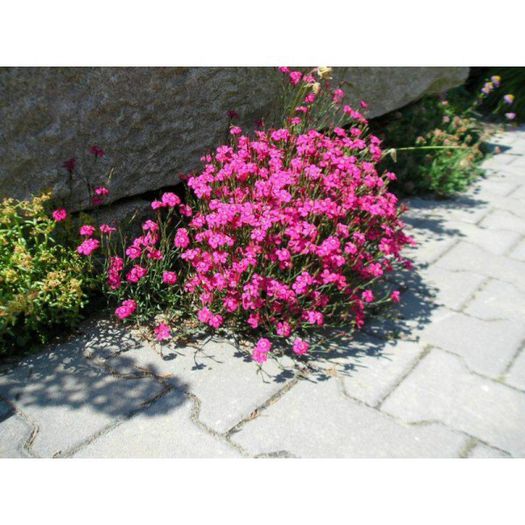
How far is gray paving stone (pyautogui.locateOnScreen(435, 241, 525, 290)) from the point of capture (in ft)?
12.5

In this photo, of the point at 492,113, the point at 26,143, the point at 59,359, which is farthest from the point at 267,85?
the point at 492,113

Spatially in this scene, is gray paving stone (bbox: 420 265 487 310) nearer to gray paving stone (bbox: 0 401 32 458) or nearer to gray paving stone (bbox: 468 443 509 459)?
gray paving stone (bbox: 468 443 509 459)

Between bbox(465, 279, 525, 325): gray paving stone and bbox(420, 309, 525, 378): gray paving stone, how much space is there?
65mm

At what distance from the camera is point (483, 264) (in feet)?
13.0

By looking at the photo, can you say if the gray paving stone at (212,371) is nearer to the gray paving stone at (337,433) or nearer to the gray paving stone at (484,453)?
the gray paving stone at (337,433)

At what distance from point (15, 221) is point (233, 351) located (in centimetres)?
126

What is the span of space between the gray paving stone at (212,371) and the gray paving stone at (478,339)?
89 centimetres

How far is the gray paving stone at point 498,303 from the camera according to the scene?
339 cm

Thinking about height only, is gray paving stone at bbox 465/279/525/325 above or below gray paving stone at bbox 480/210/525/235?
below

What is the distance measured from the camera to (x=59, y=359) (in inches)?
113

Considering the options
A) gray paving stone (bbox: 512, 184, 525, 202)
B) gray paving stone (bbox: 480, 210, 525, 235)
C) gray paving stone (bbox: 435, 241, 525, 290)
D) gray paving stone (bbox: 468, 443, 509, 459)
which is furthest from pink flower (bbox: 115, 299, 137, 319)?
gray paving stone (bbox: 512, 184, 525, 202)

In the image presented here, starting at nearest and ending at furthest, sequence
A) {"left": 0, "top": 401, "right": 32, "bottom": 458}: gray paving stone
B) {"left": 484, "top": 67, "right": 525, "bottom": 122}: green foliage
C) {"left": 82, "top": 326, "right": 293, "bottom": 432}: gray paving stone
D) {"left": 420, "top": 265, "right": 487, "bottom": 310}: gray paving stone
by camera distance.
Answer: {"left": 0, "top": 401, "right": 32, "bottom": 458}: gray paving stone → {"left": 82, "top": 326, "right": 293, "bottom": 432}: gray paving stone → {"left": 420, "top": 265, "right": 487, "bottom": 310}: gray paving stone → {"left": 484, "top": 67, "right": 525, "bottom": 122}: green foliage

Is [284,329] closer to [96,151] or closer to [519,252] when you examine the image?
[96,151]

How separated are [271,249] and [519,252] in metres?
2.14
